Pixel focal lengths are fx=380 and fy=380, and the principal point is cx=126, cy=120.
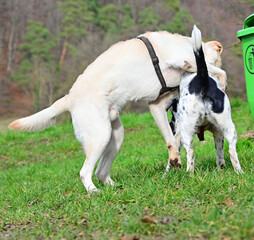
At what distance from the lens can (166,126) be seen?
16.2 ft

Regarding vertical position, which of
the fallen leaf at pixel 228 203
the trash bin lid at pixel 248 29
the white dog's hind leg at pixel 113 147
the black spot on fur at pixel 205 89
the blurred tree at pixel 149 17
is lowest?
the blurred tree at pixel 149 17

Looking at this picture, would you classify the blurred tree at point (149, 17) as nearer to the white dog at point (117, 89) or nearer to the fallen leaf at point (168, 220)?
the white dog at point (117, 89)

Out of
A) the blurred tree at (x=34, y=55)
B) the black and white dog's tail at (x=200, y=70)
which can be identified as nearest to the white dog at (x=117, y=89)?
the black and white dog's tail at (x=200, y=70)

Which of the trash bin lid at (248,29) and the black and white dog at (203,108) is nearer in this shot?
the trash bin lid at (248,29)

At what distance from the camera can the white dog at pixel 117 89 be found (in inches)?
181

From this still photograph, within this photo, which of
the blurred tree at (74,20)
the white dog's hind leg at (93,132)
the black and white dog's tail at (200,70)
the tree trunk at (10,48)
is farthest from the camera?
the tree trunk at (10,48)

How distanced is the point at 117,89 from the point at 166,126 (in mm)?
816

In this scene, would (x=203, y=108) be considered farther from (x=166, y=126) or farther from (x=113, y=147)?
(x=113, y=147)

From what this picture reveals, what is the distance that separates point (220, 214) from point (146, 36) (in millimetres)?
2808

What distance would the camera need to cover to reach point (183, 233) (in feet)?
8.71

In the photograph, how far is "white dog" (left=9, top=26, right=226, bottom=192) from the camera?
4.61 meters

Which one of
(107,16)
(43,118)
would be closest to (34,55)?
(107,16)

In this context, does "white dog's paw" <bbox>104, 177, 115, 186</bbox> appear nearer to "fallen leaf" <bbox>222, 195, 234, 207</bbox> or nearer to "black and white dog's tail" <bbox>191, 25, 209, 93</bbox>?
"black and white dog's tail" <bbox>191, 25, 209, 93</bbox>

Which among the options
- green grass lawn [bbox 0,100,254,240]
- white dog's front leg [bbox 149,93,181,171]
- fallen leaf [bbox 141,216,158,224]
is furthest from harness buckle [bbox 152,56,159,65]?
fallen leaf [bbox 141,216,158,224]
